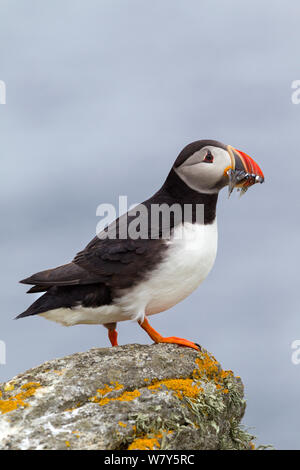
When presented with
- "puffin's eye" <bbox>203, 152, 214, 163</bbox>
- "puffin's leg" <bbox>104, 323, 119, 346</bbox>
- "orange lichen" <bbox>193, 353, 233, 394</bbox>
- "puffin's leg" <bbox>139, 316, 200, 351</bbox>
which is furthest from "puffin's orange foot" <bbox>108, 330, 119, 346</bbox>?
"puffin's eye" <bbox>203, 152, 214, 163</bbox>

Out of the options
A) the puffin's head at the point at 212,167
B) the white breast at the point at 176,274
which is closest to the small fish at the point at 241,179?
the puffin's head at the point at 212,167

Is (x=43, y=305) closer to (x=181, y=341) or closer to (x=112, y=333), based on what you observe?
(x=112, y=333)

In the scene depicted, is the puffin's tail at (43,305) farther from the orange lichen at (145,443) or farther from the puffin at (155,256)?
the orange lichen at (145,443)

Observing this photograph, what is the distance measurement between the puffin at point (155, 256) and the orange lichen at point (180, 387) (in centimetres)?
69

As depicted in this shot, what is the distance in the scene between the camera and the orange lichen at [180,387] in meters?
5.63

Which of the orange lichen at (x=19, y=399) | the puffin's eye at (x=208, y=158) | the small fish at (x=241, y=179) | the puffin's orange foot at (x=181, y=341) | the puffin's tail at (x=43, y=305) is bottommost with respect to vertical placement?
the orange lichen at (x=19, y=399)

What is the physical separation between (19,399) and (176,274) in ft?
6.32

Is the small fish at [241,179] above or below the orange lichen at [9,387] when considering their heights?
above

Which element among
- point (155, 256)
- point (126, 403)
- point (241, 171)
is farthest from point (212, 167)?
point (126, 403)

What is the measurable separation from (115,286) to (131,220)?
2.47 feet

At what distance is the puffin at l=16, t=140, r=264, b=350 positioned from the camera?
627 cm

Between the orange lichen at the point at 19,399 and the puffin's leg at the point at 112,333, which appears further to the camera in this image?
the puffin's leg at the point at 112,333

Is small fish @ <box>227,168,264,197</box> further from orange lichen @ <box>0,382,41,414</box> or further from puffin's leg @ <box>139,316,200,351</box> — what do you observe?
orange lichen @ <box>0,382,41,414</box>

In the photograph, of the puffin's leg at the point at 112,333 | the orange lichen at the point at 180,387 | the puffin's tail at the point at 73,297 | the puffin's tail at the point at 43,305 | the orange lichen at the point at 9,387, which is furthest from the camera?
the puffin's leg at the point at 112,333
